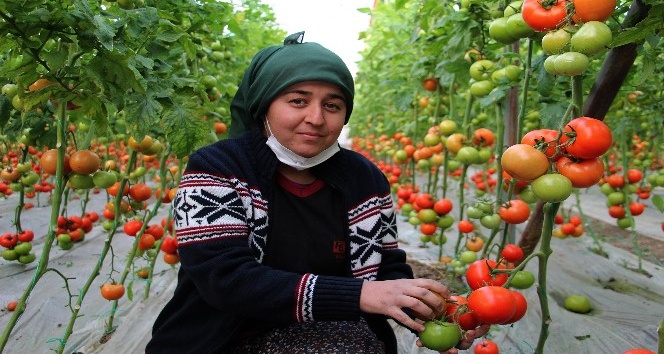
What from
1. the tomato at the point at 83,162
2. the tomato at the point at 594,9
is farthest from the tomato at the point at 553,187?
the tomato at the point at 83,162

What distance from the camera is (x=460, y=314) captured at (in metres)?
1.13

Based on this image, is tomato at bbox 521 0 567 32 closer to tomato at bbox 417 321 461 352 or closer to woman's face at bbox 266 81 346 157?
woman's face at bbox 266 81 346 157

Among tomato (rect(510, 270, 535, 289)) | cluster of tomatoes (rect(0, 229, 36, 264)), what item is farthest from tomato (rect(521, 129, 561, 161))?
cluster of tomatoes (rect(0, 229, 36, 264))

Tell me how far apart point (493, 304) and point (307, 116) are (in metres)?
0.69

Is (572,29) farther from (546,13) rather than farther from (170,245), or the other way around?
(170,245)

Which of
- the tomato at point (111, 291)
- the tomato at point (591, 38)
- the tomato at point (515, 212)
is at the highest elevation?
the tomato at point (591, 38)

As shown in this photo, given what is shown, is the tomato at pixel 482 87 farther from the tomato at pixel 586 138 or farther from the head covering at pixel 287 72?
the tomato at pixel 586 138

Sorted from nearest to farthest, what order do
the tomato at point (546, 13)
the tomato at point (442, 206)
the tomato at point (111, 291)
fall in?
the tomato at point (546, 13) → the tomato at point (111, 291) → the tomato at point (442, 206)

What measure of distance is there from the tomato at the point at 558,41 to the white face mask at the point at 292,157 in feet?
2.26

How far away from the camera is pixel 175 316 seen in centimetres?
140

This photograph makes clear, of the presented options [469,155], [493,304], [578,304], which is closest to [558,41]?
[493,304]

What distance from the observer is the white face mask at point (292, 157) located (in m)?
1.39

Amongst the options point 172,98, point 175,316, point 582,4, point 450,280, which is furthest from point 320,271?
point 450,280

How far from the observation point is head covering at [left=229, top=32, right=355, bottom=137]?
1.30m
